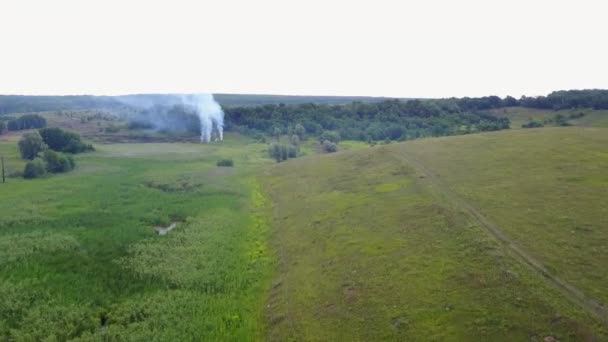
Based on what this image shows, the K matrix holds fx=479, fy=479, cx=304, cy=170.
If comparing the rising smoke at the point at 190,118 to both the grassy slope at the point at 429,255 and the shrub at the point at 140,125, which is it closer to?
the shrub at the point at 140,125

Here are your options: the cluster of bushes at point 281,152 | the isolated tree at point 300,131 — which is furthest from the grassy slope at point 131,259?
the isolated tree at point 300,131

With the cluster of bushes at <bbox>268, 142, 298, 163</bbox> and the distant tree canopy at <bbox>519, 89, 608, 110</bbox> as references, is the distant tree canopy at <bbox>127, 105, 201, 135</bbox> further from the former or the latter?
the distant tree canopy at <bbox>519, 89, 608, 110</bbox>

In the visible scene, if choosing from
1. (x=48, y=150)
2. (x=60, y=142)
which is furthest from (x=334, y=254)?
(x=60, y=142)

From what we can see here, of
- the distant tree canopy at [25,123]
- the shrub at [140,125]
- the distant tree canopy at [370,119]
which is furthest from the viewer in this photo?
the distant tree canopy at [25,123]

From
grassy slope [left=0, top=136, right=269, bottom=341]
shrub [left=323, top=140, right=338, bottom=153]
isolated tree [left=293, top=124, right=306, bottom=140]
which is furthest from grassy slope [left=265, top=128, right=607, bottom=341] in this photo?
isolated tree [left=293, top=124, right=306, bottom=140]

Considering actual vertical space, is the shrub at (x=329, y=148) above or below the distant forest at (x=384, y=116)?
below
